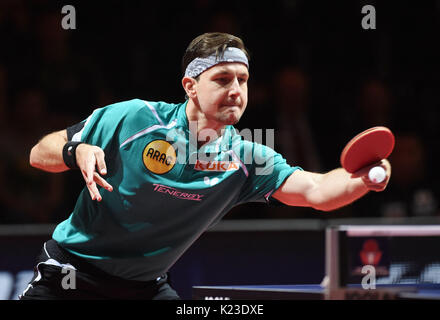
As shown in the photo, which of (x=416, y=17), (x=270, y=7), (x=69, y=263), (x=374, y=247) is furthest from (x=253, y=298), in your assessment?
(x=416, y=17)

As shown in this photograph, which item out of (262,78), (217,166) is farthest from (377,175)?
(262,78)

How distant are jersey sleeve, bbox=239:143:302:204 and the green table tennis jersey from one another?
0.02 meters

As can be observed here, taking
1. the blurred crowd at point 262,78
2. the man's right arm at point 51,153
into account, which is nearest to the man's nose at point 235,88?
the man's right arm at point 51,153

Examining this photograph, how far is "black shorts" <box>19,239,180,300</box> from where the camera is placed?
11.0ft

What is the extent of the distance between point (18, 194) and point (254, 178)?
3136 millimetres

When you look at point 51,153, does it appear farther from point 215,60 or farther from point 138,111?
point 215,60

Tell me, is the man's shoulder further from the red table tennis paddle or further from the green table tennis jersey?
the red table tennis paddle

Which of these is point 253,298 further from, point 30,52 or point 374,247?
point 30,52

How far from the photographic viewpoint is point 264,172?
3600 millimetres

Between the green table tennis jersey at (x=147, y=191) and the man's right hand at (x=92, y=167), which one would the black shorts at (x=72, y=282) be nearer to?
the green table tennis jersey at (x=147, y=191)

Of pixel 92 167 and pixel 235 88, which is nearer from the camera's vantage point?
pixel 92 167

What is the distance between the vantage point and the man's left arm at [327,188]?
315 cm

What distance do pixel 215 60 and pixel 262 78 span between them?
4096mm

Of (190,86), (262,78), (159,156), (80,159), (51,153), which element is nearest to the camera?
(80,159)
